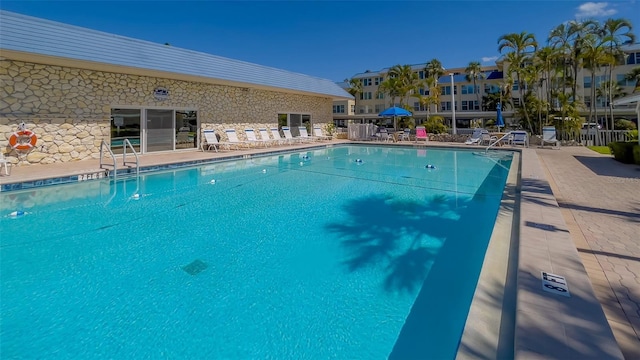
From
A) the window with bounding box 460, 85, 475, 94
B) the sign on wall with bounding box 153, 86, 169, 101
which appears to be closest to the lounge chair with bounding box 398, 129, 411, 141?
the sign on wall with bounding box 153, 86, 169, 101

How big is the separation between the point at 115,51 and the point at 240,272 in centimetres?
1064

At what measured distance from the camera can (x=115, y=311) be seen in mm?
2803

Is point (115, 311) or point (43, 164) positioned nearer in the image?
point (115, 311)

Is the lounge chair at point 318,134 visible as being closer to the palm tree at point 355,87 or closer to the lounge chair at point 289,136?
the lounge chair at point 289,136

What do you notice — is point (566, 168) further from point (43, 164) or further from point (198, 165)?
point (43, 164)

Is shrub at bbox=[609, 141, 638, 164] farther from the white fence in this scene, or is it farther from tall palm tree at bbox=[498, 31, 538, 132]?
the white fence

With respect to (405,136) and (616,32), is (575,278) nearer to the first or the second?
(405,136)

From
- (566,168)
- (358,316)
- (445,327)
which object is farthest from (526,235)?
(566,168)

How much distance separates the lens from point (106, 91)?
11.0 m

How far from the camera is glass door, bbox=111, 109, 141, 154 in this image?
11.4 m

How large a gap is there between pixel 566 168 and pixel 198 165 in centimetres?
1183

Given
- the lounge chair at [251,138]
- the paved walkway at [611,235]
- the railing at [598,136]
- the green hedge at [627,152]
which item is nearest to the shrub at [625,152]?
the green hedge at [627,152]

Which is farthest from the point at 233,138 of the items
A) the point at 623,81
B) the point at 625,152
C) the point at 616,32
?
the point at 623,81

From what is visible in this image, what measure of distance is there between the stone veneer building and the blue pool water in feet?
12.0
